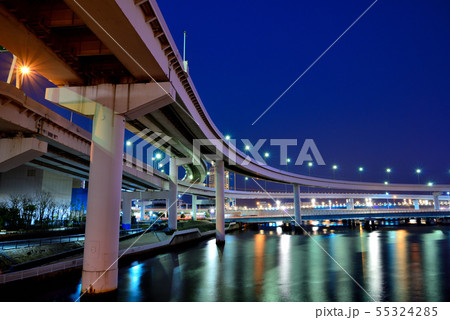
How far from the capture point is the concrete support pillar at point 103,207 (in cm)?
1279

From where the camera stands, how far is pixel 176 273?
19938 millimetres

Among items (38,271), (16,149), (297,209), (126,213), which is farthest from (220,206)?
(297,209)

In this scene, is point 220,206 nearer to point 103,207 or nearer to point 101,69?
point 103,207

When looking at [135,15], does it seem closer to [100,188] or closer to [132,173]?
[100,188]

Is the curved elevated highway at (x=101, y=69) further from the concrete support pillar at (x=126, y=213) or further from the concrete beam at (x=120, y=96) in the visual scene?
the concrete support pillar at (x=126, y=213)

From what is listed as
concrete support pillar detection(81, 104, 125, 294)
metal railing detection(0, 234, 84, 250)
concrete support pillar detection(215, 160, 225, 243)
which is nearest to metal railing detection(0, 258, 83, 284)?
metal railing detection(0, 234, 84, 250)

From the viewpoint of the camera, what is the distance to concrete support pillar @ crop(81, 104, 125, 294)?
12789 millimetres

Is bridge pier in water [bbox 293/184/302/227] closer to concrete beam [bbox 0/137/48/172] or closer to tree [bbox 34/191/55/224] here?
tree [bbox 34/191/55/224]

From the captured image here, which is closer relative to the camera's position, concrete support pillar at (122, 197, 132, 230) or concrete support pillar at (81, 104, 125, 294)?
concrete support pillar at (81, 104, 125, 294)

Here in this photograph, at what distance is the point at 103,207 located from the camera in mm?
13148

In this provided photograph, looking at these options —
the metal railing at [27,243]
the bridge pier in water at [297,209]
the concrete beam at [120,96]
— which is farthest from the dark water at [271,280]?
the bridge pier in water at [297,209]

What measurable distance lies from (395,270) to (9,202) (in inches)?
2045

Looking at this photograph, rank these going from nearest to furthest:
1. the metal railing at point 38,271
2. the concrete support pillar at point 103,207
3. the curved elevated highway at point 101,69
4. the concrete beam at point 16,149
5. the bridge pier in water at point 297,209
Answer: the curved elevated highway at point 101,69 → the concrete support pillar at point 103,207 → the metal railing at point 38,271 → the concrete beam at point 16,149 → the bridge pier in water at point 297,209
